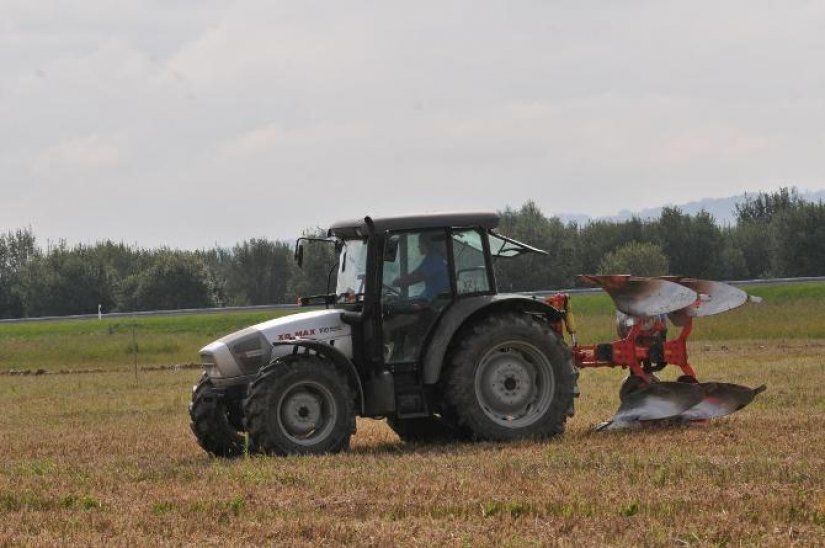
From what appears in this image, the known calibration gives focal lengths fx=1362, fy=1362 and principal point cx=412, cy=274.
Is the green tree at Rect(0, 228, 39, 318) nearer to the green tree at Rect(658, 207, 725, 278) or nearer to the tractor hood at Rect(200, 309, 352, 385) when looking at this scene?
the green tree at Rect(658, 207, 725, 278)

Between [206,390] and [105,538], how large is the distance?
4.89 m

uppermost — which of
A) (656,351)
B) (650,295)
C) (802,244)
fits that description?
(802,244)

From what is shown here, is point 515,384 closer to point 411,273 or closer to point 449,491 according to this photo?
point 411,273

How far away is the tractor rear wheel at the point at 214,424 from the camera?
13562 mm

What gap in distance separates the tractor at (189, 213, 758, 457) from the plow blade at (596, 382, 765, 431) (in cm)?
95

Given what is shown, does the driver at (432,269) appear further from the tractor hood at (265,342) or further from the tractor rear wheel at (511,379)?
the tractor hood at (265,342)

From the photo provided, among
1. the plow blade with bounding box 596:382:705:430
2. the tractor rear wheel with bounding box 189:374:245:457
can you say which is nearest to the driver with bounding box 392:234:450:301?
the tractor rear wheel with bounding box 189:374:245:457

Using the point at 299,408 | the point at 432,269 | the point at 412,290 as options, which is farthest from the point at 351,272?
the point at 299,408

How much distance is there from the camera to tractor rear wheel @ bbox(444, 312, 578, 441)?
13328 millimetres

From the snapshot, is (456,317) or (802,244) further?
(802,244)

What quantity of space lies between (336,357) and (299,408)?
1.99 ft

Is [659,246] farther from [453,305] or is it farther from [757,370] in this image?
[453,305]

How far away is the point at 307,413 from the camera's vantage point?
13.0m

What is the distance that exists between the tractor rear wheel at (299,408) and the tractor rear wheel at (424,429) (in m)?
1.48
